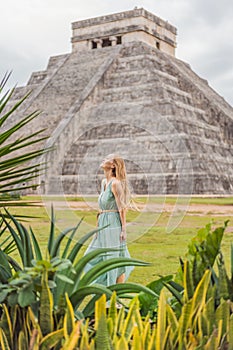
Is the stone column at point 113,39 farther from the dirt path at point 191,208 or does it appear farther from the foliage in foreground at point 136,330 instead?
the foliage in foreground at point 136,330

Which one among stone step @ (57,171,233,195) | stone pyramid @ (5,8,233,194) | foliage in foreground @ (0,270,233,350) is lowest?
foliage in foreground @ (0,270,233,350)

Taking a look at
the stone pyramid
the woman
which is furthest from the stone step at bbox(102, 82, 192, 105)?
the woman

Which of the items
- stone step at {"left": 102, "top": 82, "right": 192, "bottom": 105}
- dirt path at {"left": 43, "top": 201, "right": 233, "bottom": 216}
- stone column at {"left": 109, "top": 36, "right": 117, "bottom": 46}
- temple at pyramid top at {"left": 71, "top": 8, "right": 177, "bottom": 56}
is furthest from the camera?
stone column at {"left": 109, "top": 36, "right": 117, "bottom": 46}

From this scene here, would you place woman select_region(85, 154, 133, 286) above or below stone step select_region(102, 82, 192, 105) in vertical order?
below

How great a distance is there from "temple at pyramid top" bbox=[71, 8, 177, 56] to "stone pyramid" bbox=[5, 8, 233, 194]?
0.04 m

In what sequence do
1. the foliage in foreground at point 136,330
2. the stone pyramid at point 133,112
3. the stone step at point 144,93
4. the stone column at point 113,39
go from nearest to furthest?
1. the foliage in foreground at point 136,330
2. the stone pyramid at point 133,112
3. the stone step at point 144,93
4. the stone column at point 113,39

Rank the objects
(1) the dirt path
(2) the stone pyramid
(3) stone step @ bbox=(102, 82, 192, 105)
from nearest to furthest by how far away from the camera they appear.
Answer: (1) the dirt path → (2) the stone pyramid → (3) stone step @ bbox=(102, 82, 192, 105)

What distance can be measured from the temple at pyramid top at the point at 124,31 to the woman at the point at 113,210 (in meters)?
17.2

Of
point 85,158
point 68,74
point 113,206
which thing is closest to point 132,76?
point 68,74

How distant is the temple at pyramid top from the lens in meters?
21.2

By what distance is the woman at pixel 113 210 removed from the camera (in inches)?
183

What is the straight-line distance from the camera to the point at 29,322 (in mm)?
1683

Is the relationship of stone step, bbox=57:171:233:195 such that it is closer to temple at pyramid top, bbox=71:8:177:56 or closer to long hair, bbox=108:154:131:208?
temple at pyramid top, bbox=71:8:177:56

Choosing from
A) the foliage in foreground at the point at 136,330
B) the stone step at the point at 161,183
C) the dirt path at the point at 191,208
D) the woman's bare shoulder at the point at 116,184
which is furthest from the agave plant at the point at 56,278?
the stone step at the point at 161,183
